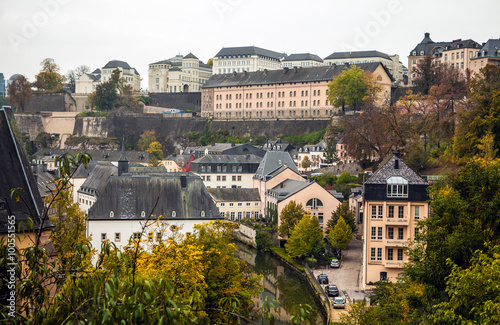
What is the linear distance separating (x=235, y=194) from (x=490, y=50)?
44.2 metres

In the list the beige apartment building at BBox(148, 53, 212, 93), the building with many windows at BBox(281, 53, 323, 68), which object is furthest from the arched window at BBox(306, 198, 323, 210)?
the beige apartment building at BBox(148, 53, 212, 93)

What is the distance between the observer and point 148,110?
10675 centimetres

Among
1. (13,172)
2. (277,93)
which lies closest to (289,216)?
(13,172)

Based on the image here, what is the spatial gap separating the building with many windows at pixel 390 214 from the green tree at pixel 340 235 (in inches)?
229

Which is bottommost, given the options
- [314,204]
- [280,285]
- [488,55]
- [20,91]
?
[280,285]

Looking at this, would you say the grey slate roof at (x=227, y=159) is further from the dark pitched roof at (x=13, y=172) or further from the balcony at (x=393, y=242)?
the dark pitched roof at (x=13, y=172)

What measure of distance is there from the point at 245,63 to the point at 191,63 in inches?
425

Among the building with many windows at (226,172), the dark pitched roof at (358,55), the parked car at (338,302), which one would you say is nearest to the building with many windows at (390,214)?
the parked car at (338,302)

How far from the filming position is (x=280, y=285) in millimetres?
32812

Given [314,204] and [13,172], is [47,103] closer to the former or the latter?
[314,204]

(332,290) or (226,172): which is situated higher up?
(226,172)

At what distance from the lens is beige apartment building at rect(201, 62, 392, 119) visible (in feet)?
279

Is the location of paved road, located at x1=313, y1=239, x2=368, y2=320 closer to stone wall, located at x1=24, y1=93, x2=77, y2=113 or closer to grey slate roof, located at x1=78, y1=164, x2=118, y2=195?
grey slate roof, located at x1=78, y1=164, x2=118, y2=195

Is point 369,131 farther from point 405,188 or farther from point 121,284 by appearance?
point 121,284
